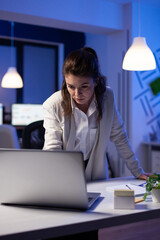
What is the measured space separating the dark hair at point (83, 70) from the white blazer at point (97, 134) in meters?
0.04

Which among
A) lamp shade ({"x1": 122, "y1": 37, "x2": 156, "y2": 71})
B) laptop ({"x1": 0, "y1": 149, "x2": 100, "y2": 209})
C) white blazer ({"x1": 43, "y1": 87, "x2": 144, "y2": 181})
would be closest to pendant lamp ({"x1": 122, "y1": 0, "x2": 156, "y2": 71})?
lamp shade ({"x1": 122, "y1": 37, "x2": 156, "y2": 71})

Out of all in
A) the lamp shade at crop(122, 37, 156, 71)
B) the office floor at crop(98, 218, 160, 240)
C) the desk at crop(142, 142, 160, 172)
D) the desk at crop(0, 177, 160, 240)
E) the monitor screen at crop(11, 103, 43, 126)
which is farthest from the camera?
the monitor screen at crop(11, 103, 43, 126)

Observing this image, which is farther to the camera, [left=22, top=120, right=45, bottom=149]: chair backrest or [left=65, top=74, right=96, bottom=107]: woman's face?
[left=22, top=120, right=45, bottom=149]: chair backrest

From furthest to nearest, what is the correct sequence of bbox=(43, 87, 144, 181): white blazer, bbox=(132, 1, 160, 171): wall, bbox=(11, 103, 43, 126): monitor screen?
bbox=(11, 103, 43, 126): monitor screen
bbox=(132, 1, 160, 171): wall
bbox=(43, 87, 144, 181): white blazer

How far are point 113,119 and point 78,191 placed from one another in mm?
847

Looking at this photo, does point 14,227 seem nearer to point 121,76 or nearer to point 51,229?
point 51,229

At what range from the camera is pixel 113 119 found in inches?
82.2

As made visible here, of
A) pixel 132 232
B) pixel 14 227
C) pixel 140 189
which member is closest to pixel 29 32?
pixel 132 232

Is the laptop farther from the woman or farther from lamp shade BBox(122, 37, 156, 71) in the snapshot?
lamp shade BBox(122, 37, 156, 71)

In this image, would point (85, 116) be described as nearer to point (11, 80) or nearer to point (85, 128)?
point (85, 128)

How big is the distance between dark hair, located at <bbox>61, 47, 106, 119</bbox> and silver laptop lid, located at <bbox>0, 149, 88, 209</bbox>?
A: 0.63m

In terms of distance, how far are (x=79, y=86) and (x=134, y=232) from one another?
4.88 feet

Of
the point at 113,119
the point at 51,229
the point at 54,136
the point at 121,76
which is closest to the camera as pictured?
the point at 51,229

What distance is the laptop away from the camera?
1.30 meters
